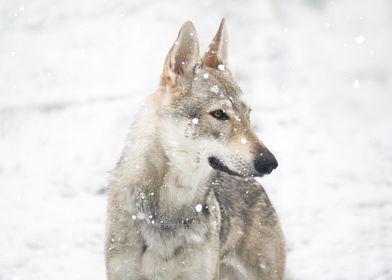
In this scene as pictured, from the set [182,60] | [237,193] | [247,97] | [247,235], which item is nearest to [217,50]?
[182,60]

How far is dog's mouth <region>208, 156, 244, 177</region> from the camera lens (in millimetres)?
4332

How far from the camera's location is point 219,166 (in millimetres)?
4363

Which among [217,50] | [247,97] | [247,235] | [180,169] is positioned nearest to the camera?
[180,169]


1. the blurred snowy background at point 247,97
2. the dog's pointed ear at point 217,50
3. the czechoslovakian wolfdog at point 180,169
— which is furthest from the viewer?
the blurred snowy background at point 247,97

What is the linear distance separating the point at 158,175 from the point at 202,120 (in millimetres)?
514

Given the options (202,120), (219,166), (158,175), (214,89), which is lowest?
(158,175)

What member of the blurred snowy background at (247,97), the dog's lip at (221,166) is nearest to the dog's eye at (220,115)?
the dog's lip at (221,166)

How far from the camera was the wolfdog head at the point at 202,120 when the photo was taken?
4.30 m

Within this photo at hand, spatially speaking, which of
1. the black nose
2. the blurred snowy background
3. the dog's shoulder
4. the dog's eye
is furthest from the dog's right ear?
the blurred snowy background

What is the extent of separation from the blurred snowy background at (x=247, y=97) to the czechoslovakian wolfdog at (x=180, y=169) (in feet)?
6.98

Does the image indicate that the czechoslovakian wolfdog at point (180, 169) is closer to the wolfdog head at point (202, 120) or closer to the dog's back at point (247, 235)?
the wolfdog head at point (202, 120)

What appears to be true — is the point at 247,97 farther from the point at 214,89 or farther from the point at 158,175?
the point at 158,175

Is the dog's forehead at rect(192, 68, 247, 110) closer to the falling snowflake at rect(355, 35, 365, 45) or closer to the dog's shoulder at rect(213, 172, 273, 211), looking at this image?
the dog's shoulder at rect(213, 172, 273, 211)

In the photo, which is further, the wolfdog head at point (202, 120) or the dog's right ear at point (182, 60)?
the dog's right ear at point (182, 60)
